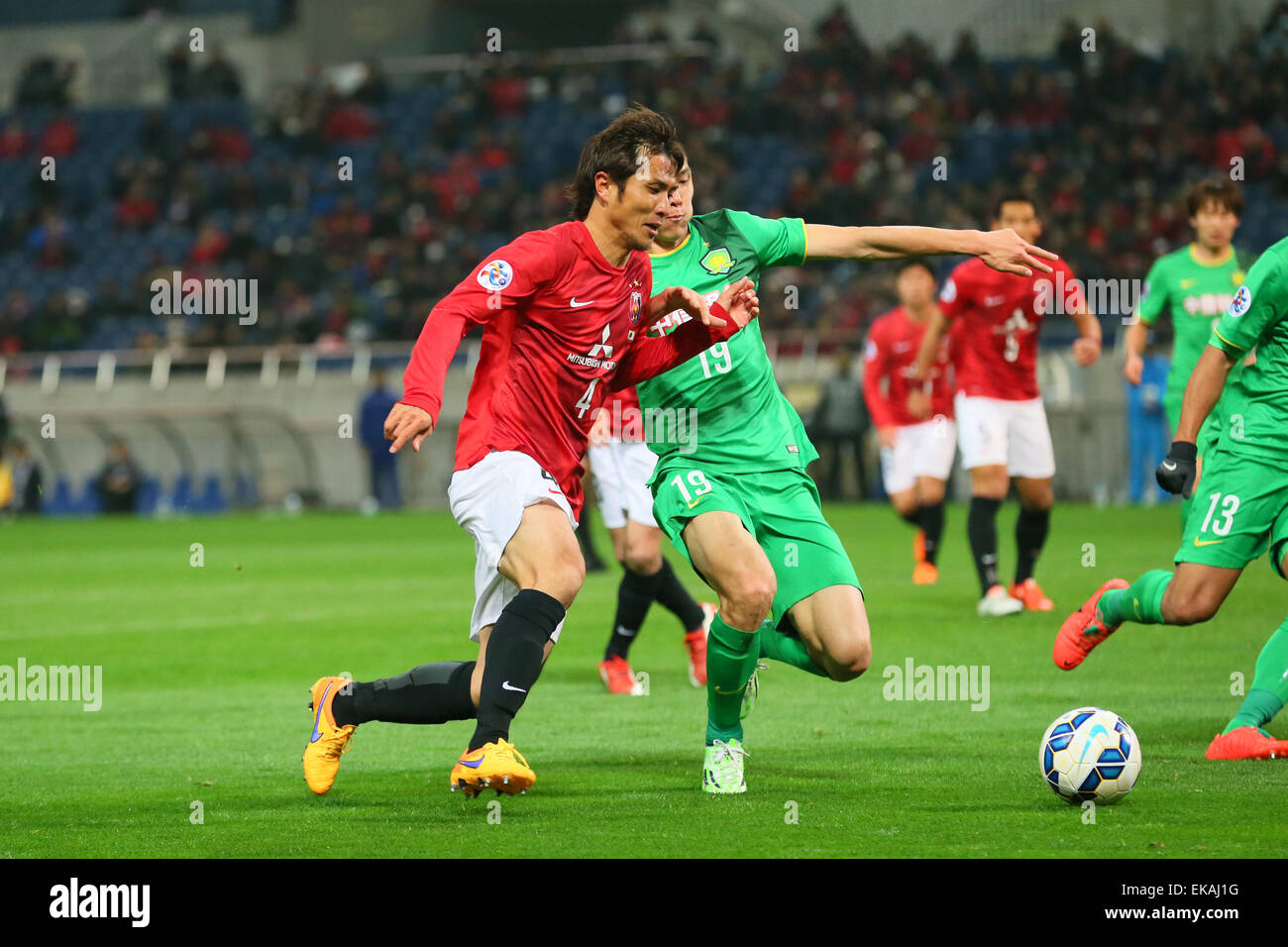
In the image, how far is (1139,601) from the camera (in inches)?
262

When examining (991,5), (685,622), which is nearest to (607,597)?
(685,622)

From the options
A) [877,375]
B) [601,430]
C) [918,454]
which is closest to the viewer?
[601,430]

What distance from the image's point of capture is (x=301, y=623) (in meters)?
11.9

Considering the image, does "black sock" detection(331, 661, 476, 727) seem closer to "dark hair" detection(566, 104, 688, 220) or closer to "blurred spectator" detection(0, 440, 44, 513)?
"dark hair" detection(566, 104, 688, 220)

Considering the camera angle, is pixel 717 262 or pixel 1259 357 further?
pixel 1259 357

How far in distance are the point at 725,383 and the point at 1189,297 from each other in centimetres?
539

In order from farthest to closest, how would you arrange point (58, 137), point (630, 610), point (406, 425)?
1. point (58, 137)
2. point (630, 610)
3. point (406, 425)

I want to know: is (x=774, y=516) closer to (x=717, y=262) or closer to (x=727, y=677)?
(x=727, y=677)

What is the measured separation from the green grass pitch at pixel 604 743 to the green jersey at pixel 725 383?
1.16m

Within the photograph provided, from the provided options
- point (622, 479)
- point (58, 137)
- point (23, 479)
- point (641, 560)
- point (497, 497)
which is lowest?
point (641, 560)

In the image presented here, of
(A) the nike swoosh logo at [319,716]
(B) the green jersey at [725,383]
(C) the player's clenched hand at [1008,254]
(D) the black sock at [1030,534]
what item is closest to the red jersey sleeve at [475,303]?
(B) the green jersey at [725,383]

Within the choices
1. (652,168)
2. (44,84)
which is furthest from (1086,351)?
(44,84)
